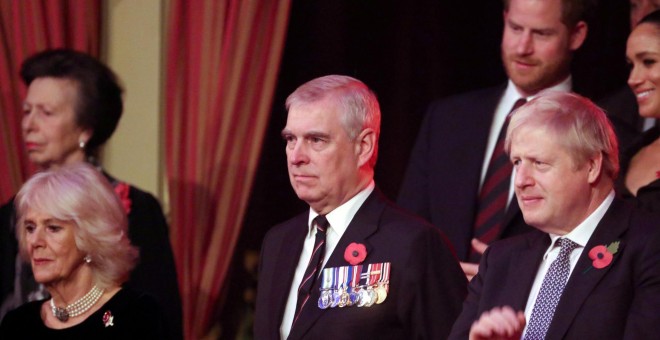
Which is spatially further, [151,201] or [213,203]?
[213,203]

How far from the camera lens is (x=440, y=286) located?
3816 millimetres

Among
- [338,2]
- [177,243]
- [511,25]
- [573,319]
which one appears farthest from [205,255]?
[573,319]

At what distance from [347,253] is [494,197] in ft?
3.30

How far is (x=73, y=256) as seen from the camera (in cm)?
420

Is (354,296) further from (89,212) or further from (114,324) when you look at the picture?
(89,212)

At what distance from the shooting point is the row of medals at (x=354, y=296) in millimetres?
3811

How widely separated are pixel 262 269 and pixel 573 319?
3.96ft

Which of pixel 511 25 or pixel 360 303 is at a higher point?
pixel 511 25

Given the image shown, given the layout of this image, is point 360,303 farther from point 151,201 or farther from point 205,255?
point 205,255

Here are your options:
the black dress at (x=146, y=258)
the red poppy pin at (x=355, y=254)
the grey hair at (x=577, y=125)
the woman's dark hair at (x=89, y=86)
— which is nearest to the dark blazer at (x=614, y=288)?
the grey hair at (x=577, y=125)

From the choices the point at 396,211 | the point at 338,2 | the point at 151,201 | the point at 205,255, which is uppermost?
the point at 338,2

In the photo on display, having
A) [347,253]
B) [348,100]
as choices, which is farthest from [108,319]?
[348,100]

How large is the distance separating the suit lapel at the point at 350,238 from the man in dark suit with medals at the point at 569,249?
1.43 ft

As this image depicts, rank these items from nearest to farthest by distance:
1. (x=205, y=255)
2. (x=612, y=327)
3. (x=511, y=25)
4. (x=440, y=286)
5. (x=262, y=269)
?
(x=612, y=327), (x=440, y=286), (x=262, y=269), (x=511, y=25), (x=205, y=255)
